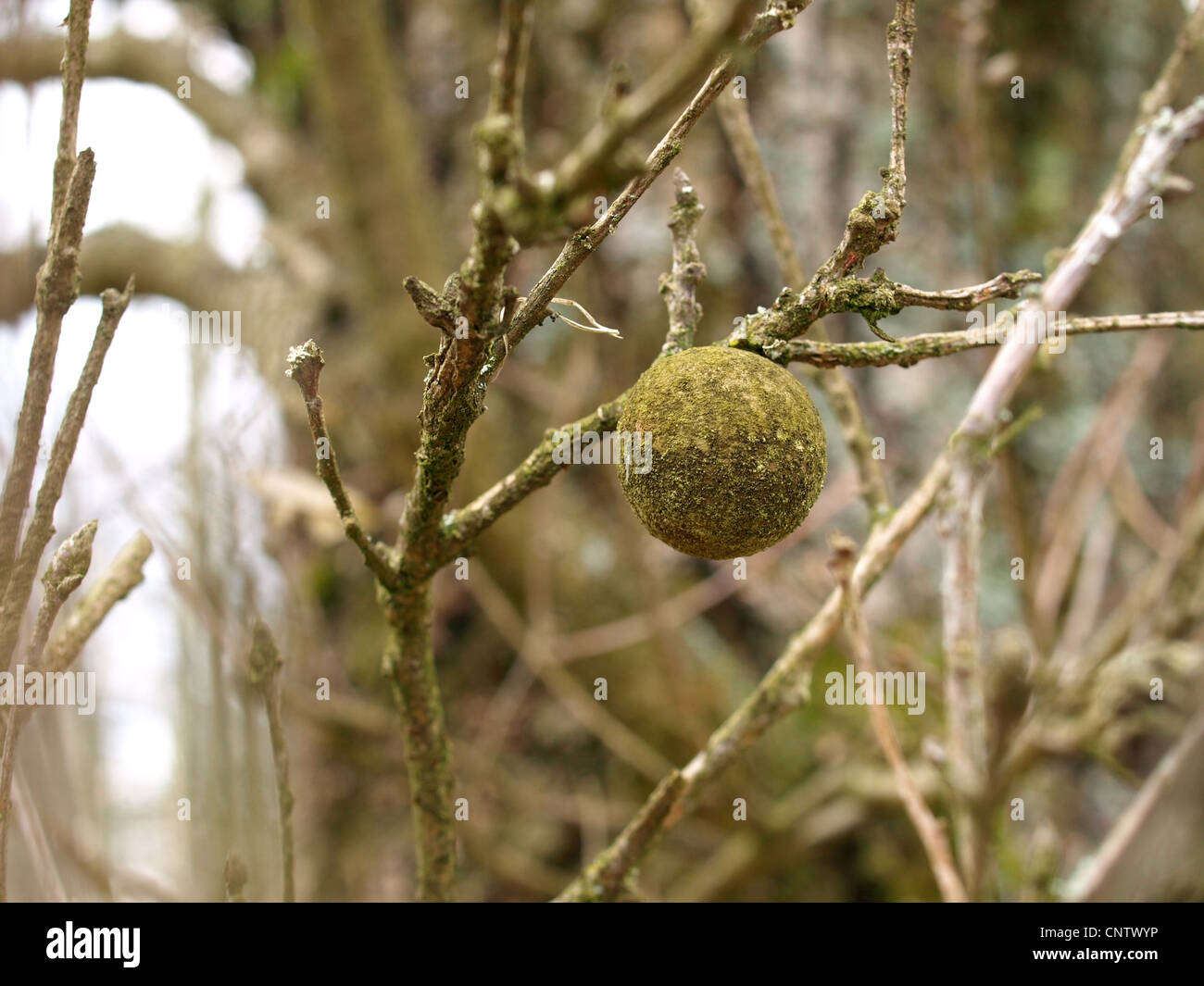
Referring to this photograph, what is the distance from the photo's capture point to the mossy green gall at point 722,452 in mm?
629

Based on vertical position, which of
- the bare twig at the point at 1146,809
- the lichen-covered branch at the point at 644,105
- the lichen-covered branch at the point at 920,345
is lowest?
the bare twig at the point at 1146,809

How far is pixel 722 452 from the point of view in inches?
24.7

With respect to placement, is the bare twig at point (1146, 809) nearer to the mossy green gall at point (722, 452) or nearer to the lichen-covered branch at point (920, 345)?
the lichen-covered branch at point (920, 345)

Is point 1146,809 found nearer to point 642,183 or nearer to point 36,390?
point 642,183

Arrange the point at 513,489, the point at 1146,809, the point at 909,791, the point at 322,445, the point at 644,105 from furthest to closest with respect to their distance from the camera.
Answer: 1. the point at 1146,809
2. the point at 909,791
3. the point at 513,489
4. the point at 322,445
5. the point at 644,105

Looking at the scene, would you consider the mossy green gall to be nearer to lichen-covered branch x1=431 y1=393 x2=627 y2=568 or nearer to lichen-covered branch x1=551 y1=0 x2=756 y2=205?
lichen-covered branch x1=431 y1=393 x2=627 y2=568

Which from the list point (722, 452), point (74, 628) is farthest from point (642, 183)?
point (74, 628)

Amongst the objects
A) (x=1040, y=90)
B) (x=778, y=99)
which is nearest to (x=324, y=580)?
(x=778, y=99)

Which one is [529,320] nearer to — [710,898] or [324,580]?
[710,898]

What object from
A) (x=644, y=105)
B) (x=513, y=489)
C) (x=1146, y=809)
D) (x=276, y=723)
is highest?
(x=644, y=105)

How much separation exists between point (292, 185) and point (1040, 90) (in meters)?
2.11

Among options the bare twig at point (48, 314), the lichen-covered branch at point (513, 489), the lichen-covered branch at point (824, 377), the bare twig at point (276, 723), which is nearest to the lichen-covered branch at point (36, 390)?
the bare twig at point (48, 314)

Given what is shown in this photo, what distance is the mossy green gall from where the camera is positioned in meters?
0.63

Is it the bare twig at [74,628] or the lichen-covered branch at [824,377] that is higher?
the lichen-covered branch at [824,377]
